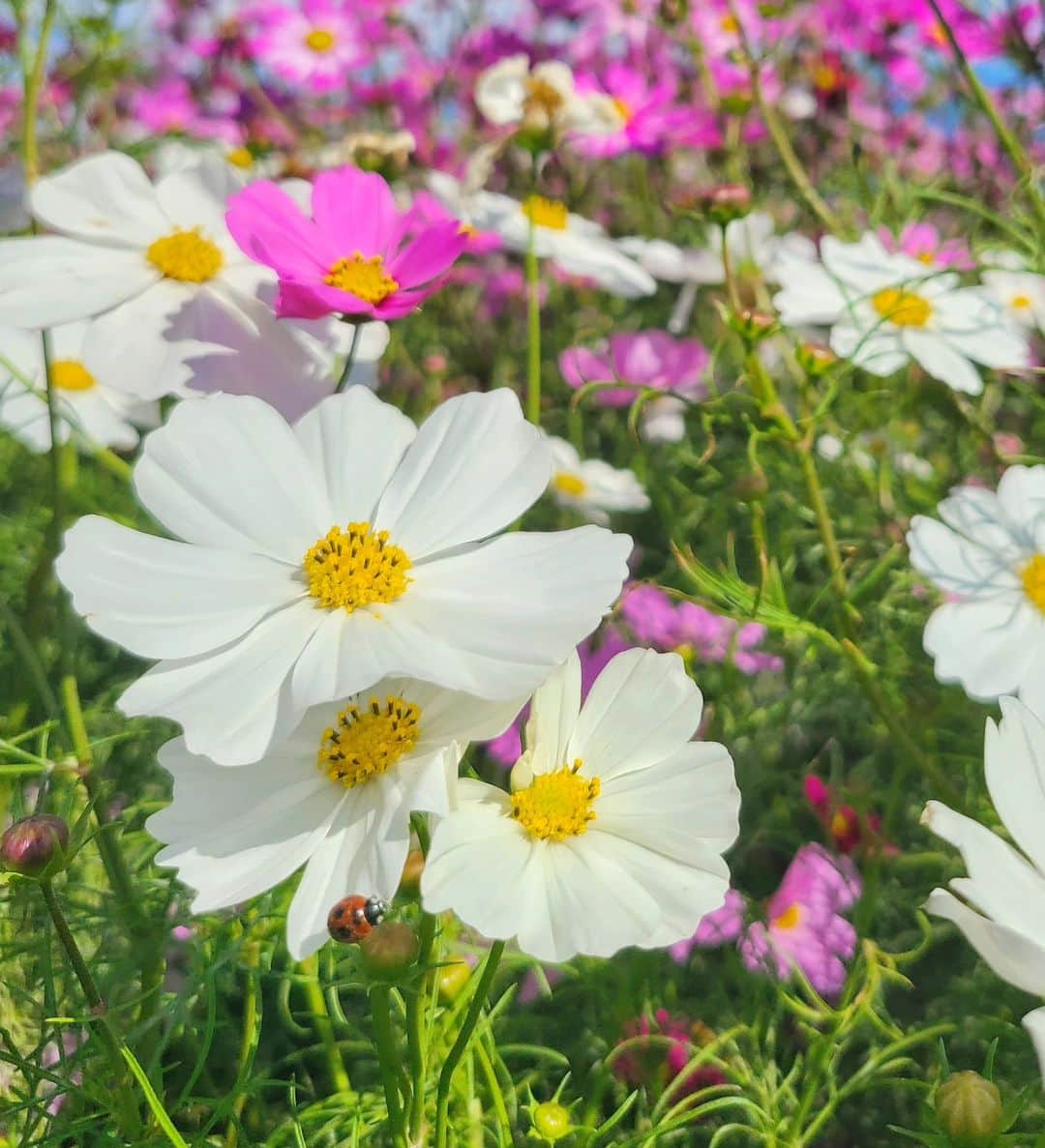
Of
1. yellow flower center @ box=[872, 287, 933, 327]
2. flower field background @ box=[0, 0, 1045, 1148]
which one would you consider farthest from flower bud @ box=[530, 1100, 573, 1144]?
yellow flower center @ box=[872, 287, 933, 327]

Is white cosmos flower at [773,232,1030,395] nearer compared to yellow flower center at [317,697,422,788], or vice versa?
yellow flower center at [317,697,422,788]

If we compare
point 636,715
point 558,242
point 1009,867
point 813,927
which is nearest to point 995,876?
point 1009,867

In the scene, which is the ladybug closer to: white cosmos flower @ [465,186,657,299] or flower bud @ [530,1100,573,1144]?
flower bud @ [530,1100,573,1144]

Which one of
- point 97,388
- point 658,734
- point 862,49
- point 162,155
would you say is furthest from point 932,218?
point 658,734

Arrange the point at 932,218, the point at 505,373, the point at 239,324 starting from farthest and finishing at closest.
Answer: the point at 932,218 < the point at 505,373 < the point at 239,324

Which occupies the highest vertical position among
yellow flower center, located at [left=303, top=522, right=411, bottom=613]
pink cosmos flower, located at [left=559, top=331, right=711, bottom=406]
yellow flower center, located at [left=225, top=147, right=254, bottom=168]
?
yellow flower center, located at [left=303, top=522, right=411, bottom=613]

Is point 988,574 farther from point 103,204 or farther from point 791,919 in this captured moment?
point 103,204

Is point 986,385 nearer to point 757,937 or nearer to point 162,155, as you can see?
point 757,937
